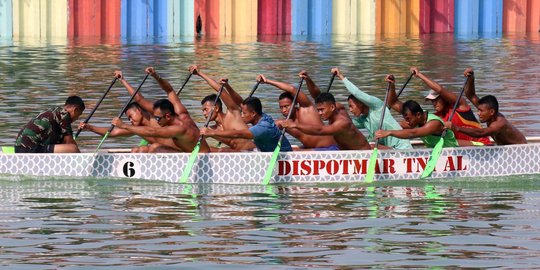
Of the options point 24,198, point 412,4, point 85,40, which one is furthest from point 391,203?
point 412,4

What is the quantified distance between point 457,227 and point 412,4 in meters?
43.1

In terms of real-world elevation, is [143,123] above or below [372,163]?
above

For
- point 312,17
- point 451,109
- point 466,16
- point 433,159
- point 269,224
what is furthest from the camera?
point 466,16

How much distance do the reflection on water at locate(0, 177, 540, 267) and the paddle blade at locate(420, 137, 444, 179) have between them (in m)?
0.20

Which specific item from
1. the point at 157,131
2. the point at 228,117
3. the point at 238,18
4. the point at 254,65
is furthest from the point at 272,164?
the point at 238,18

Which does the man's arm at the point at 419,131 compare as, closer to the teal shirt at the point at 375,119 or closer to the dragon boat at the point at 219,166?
the dragon boat at the point at 219,166

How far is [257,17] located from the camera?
57594mm

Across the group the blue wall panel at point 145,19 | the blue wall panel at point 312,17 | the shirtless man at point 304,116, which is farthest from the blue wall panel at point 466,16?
the shirtless man at point 304,116

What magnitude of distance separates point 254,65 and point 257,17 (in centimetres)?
1418

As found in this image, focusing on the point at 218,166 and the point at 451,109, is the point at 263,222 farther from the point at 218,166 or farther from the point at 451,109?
the point at 451,109

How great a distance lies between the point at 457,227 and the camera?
1755cm

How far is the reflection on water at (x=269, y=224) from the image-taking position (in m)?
15.7

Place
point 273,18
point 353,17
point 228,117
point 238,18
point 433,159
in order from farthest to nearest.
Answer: point 353,17 < point 273,18 < point 238,18 < point 228,117 < point 433,159

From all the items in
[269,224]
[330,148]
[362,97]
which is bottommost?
[269,224]
